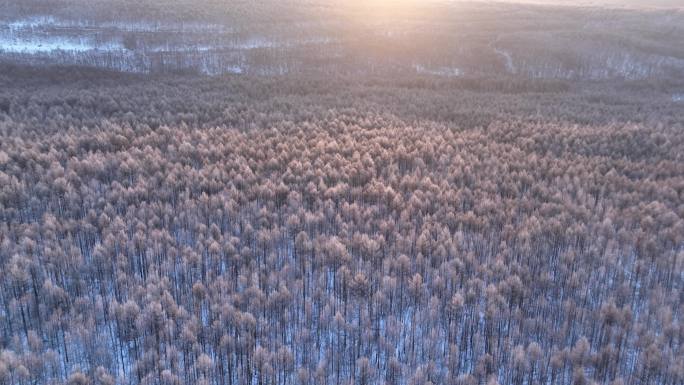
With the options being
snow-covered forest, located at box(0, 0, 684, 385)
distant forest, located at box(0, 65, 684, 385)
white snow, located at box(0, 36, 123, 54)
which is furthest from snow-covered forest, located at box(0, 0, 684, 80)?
distant forest, located at box(0, 65, 684, 385)

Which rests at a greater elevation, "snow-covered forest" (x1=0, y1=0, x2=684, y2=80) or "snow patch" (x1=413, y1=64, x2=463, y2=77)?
"snow-covered forest" (x1=0, y1=0, x2=684, y2=80)

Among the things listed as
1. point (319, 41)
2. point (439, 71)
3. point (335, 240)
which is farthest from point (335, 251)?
point (319, 41)

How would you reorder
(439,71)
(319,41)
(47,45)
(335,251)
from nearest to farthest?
(335,251), (439,71), (47,45), (319,41)

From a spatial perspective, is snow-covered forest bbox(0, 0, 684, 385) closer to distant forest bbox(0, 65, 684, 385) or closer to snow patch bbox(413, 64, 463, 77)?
distant forest bbox(0, 65, 684, 385)

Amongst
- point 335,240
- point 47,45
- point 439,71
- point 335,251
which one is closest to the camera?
point 335,251

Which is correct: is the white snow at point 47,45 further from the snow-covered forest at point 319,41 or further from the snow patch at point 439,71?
the snow patch at point 439,71

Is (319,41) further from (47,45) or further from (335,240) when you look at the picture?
(335,240)
